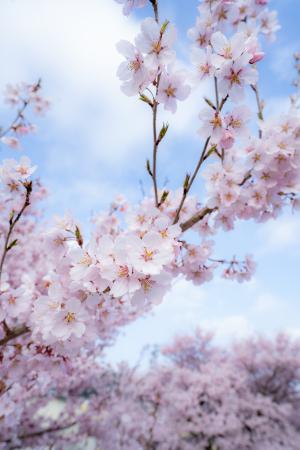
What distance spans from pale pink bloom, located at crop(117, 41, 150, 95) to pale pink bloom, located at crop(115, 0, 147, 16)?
29 centimetres

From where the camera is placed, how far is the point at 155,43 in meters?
1.84

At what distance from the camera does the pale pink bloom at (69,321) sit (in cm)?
203

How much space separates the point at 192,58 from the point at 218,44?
223 mm

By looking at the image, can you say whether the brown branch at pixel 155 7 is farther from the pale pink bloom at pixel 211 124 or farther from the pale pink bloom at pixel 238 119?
the pale pink bloom at pixel 238 119

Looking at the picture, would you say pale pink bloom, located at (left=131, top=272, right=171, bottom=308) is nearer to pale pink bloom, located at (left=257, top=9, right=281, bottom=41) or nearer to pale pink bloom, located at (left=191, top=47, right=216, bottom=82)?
pale pink bloom, located at (left=191, top=47, right=216, bottom=82)

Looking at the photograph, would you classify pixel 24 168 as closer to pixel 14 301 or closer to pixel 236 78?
pixel 14 301

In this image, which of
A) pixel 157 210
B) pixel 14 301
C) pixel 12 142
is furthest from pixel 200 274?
pixel 12 142

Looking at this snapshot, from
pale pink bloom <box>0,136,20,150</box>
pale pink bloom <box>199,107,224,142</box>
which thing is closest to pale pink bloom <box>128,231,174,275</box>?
pale pink bloom <box>199,107,224,142</box>

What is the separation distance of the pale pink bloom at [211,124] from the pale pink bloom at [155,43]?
37 centimetres

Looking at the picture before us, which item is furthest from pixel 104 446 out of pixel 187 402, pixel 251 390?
pixel 251 390

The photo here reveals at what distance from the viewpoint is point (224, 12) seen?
263 centimetres

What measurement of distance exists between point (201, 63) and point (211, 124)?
1.27 ft

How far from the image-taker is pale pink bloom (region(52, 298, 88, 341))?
2029 millimetres

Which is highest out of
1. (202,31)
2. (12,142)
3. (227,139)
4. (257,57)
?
(12,142)
